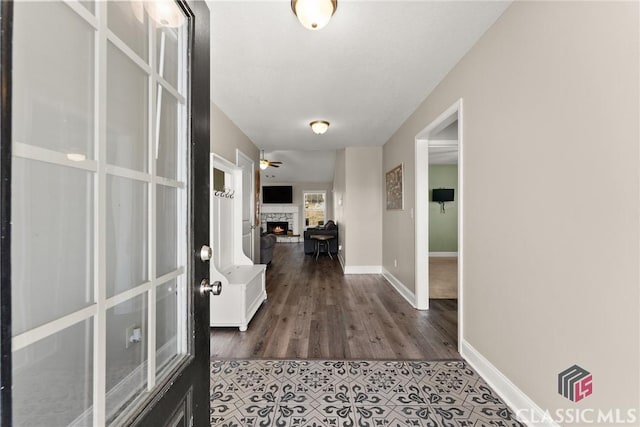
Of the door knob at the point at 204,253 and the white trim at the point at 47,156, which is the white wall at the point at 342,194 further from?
the white trim at the point at 47,156

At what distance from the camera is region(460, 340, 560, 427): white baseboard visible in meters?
1.40

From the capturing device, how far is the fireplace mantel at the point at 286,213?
35.4 feet

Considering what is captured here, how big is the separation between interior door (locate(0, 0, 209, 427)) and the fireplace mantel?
980 centimetres

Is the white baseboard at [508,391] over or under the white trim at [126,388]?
under

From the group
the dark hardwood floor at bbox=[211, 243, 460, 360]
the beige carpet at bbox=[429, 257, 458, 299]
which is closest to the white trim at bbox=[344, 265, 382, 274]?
the dark hardwood floor at bbox=[211, 243, 460, 360]

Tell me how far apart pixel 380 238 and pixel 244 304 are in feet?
9.75

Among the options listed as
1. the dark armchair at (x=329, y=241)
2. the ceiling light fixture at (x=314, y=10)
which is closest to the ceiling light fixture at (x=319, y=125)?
the ceiling light fixture at (x=314, y=10)

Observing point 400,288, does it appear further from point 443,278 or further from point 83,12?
point 83,12

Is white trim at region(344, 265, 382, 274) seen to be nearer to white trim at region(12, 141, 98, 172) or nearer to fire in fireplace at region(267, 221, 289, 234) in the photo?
white trim at region(12, 141, 98, 172)

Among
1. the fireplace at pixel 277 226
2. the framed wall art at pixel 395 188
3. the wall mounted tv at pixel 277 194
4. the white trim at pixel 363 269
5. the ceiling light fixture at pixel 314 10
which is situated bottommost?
the white trim at pixel 363 269

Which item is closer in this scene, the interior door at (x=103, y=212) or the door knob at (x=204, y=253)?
the interior door at (x=103, y=212)

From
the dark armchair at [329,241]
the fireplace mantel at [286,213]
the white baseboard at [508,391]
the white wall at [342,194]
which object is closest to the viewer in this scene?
the white baseboard at [508,391]

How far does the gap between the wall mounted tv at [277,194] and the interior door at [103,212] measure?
9674mm

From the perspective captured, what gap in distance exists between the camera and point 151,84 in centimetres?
78
